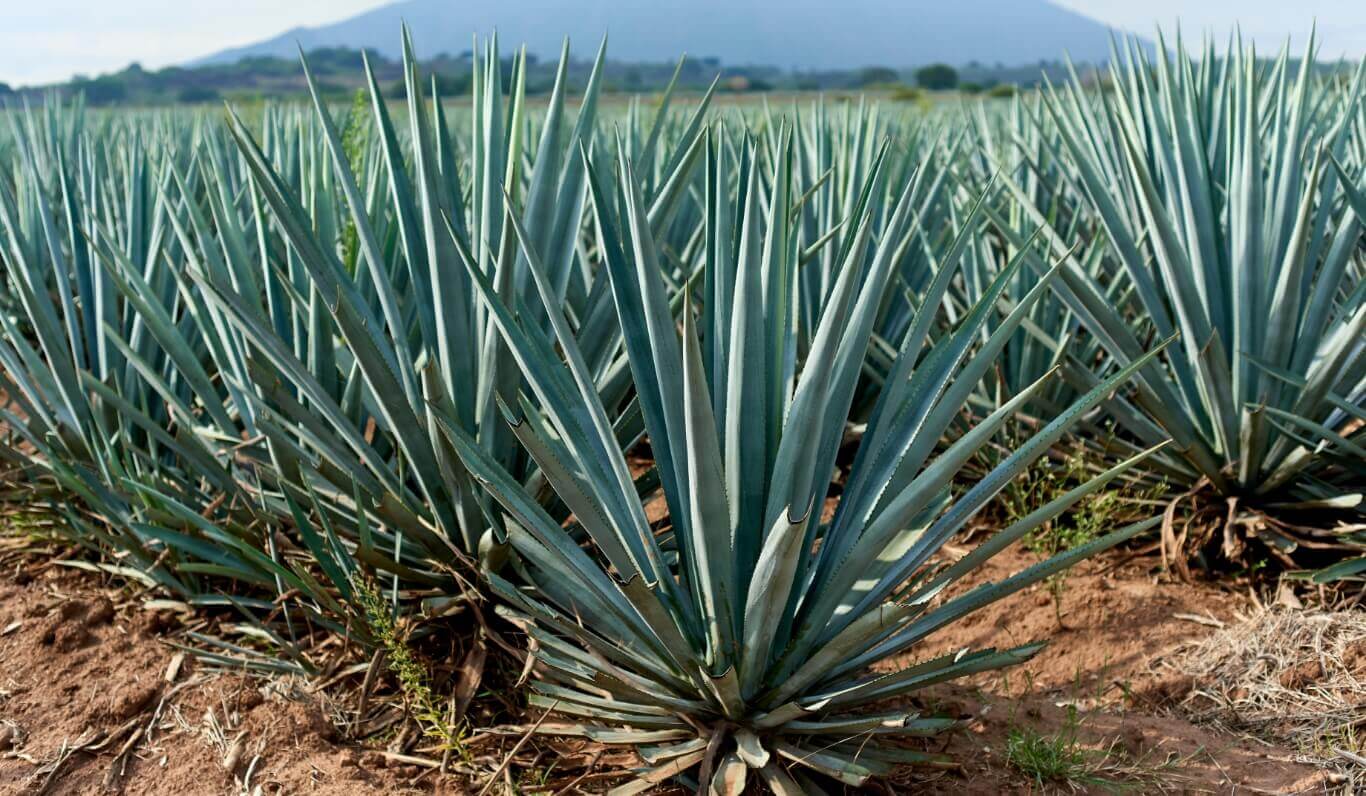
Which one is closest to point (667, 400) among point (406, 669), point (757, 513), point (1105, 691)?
point (757, 513)

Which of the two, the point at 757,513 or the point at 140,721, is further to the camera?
the point at 140,721

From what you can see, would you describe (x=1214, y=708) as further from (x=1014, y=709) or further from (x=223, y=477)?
(x=223, y=477)

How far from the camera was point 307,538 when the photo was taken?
1812 millimetres

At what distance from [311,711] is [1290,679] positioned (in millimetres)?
1885

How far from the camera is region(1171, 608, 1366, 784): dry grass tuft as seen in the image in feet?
6.44

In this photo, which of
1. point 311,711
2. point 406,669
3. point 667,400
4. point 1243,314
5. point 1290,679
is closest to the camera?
point 667,400

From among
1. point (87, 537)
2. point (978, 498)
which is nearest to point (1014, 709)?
point (978, 498)

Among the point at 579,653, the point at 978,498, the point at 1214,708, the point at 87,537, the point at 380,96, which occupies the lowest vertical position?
the point at 1214,708

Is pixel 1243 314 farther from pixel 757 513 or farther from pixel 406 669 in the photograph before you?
pixel 406 669

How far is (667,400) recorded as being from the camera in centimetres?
149

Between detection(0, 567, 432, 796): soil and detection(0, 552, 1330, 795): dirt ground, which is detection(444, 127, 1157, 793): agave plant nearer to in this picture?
detection(0, 552, 1330, 795): dirt ground

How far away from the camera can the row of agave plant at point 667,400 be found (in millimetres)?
1474

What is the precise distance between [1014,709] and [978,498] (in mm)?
641

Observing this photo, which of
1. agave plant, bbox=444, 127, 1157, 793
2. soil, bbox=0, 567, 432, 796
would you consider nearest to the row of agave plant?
agave plant, bbox=444, 127, 1157, 793
